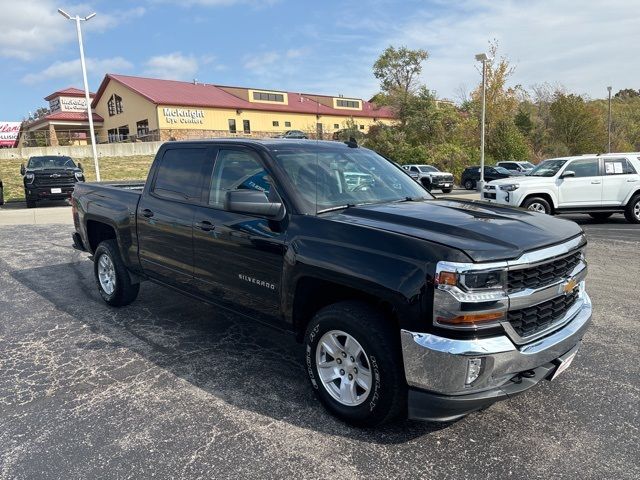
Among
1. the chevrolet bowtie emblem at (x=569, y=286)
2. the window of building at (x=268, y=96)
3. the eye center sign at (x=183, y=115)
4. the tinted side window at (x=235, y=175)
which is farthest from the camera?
the window of building at (x=268, y=96)

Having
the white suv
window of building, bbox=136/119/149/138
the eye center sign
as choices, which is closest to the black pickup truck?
the white suv

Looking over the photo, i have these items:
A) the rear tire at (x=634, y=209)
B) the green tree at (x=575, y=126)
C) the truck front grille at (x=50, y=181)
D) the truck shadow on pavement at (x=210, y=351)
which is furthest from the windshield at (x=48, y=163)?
the green tree at (x=575, y=126)

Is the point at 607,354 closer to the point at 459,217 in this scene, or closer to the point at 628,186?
the point at 459,217

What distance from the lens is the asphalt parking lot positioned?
9.30 ft

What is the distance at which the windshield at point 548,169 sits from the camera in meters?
12.7

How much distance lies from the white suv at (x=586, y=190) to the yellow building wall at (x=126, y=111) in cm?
3701

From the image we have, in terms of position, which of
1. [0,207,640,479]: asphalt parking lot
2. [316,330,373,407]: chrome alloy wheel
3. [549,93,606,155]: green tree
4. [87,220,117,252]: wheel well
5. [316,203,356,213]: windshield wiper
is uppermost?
[549,93,606,155]: green tree

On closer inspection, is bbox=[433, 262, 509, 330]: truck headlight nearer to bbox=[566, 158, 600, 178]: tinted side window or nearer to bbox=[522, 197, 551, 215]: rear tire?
bbox=[522, 197, 551, 215]: rear tire

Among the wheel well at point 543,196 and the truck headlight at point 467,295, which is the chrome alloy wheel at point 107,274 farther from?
the wheel well at point 543,196

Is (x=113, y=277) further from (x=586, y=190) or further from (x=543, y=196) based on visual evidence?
(x=586, y=190)

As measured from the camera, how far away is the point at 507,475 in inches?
107

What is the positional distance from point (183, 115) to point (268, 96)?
11.4 m

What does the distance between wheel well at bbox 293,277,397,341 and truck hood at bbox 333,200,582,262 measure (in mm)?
450

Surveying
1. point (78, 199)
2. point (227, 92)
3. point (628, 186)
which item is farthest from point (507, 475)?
point (227, 92)
